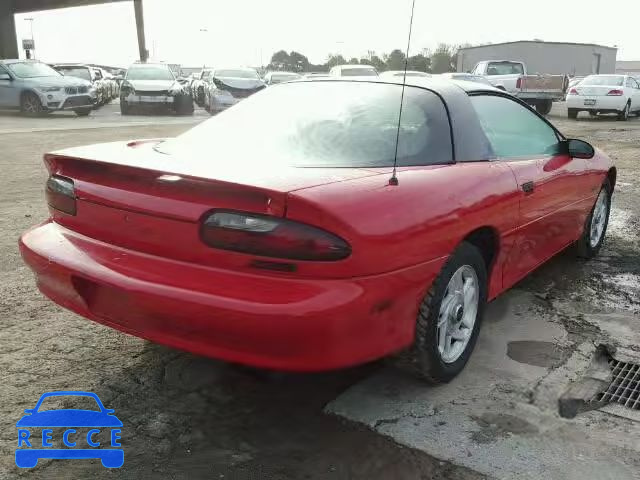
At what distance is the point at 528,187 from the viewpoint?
3.39 metres

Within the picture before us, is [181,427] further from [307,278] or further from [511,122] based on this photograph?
[511,122]

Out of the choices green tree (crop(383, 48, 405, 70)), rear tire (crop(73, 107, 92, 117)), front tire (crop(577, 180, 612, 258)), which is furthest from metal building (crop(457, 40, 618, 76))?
front tire (crop(577, 180, 612, 258))

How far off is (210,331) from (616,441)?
162cm

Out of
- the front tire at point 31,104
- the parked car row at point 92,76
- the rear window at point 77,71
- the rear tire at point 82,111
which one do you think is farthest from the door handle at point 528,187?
the rear window at point 77,71

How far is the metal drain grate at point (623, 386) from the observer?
9.33 ft

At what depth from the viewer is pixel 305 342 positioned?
220 cm

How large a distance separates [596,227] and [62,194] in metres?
3.93

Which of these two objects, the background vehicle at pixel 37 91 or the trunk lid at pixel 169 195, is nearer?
the trunk lid at pixel 169 195

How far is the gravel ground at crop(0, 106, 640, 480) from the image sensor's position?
2266 mm

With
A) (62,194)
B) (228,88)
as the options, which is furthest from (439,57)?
(62,194)

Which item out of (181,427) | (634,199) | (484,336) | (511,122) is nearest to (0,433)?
(181,427)

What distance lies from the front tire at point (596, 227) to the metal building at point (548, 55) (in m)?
40.8

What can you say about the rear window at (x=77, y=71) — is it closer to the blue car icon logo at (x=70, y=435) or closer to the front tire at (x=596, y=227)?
the front tire at (x=596, y=227)

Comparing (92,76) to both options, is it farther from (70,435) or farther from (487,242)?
(70,435)
